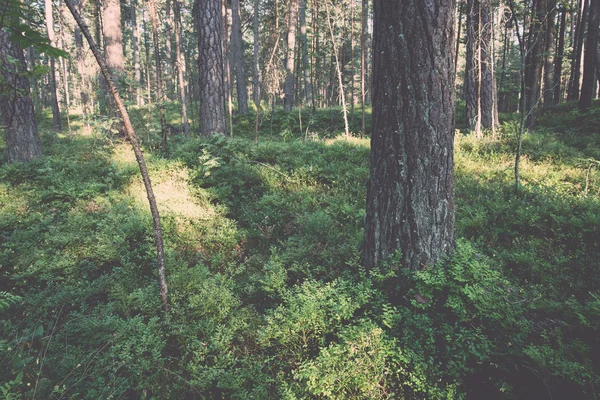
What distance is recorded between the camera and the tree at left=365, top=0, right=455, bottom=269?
10.4ft

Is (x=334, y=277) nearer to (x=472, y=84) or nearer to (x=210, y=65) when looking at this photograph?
(x=210, y=65)

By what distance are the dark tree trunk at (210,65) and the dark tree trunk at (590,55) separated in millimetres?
13691

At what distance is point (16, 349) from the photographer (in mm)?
2908

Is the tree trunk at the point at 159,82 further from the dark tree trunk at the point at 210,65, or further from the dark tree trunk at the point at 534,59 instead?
the dark tree trunk at the point at 534,59

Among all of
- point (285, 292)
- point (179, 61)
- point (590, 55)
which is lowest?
point (285, 292)

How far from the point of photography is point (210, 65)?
8.26 metres

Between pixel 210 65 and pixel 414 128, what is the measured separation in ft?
22.3

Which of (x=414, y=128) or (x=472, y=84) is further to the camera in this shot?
(x=472, y=84)

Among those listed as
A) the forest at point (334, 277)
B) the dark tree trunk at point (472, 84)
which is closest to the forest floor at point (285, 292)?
the forest at point (334, 277)

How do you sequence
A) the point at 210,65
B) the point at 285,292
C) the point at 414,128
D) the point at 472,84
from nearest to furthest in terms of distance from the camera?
1. the point at 414,128
2. the point at 285,292
3. the point at 210,65
4. the point at 472,84

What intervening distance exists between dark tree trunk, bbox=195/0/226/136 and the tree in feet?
19.0

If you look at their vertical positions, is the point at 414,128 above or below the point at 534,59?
below

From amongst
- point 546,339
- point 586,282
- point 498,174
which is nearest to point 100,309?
point 546,339

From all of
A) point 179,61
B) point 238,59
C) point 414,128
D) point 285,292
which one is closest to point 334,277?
point 285,292
